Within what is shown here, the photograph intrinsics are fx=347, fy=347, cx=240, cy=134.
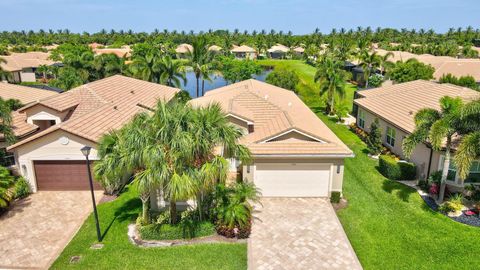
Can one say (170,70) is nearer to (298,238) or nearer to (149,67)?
(149,67)

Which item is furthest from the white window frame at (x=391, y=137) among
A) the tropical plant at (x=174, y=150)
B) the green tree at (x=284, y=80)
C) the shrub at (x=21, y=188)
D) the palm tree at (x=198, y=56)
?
the shrub at (x=21, y=188)

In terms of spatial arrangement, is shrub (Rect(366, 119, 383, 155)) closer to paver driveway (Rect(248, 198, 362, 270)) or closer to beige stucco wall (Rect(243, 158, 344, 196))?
beige stucco wall (Rect(243, 158, 344, 196))

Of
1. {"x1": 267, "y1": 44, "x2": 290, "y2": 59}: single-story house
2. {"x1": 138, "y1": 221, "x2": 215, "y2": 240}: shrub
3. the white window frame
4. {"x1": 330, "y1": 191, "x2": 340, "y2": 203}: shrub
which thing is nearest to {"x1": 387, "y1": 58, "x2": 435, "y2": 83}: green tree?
the white window frame

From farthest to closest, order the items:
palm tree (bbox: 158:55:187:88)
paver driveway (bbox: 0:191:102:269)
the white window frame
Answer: palm tree (bbox: 158:55:187:88), the white window frame, paver driveway (bbox: 0:191:102:269)

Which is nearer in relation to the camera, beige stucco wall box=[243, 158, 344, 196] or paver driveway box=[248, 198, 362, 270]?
paver driveway box=[248, 198, 362, 270]

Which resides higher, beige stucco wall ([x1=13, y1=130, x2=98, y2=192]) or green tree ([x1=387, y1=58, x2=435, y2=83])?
green tree ([x1=387, y1=58, x2=435, y2=83])

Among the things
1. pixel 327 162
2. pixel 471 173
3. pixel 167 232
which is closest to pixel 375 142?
pixel 471 173
